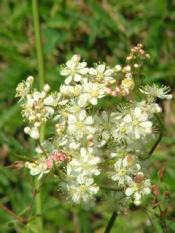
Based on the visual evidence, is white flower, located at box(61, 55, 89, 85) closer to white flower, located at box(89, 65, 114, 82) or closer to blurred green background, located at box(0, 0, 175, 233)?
white flower, located at box(89, 65, 114, 82)

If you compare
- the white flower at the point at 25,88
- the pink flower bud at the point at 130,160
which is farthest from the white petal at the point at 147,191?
the white flower at the point at 25,88

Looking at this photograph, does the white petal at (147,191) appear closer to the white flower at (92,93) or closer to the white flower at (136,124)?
the white flower at (136,124)

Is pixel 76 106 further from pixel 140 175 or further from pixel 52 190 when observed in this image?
pixel 52 190

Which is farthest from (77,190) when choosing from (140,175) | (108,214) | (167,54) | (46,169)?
(167,54)

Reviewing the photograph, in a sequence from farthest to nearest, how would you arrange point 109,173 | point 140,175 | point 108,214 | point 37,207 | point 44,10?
point 44,10 < point 108,214 < point 37,207 < point 109,173 < point 140,175

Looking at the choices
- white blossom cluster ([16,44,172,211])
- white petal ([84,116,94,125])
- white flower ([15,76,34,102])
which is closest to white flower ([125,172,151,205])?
white blossom cluster ([16,44,172,211])
